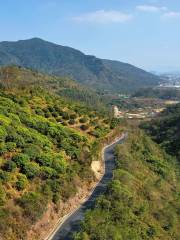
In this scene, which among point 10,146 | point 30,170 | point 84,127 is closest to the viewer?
point 30,170

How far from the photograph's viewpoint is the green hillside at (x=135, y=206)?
80.1 ft

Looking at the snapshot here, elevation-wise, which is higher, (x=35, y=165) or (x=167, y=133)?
(x=35, y=165)

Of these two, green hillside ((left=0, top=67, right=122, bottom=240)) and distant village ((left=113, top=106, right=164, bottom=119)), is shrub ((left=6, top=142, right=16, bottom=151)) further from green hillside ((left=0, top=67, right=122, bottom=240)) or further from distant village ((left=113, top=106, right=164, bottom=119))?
distant village ((left=113, top=106, right=164, bottom=119))

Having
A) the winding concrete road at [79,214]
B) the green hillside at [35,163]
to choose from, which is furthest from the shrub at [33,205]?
the winding concrete road at [79,214]

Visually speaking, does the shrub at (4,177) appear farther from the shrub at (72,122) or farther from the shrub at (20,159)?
the shrub at (72,122)

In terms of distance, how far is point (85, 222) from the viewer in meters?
24.6

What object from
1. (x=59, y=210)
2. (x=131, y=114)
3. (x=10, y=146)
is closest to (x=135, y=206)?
(x=59, y=210)

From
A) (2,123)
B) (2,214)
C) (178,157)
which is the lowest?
(178,157)

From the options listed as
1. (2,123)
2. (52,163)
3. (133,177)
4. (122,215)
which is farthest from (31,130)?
(122,215)

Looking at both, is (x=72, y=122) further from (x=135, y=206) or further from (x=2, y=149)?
(x=135, y=206)

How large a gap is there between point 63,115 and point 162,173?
1351 cm

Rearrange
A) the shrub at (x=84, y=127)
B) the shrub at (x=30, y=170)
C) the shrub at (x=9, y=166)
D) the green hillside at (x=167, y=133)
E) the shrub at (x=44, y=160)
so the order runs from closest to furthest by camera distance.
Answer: the shrub at (x=9, y=166)
the shrub at (x=30, y=170)
the shrub at (x=44, y=160)
the shrub at (x=84, y=127)
the green hillside at (x=167, y=133)

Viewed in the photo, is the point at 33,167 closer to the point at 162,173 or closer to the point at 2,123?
the point at 2,123

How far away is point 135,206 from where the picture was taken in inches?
1142
